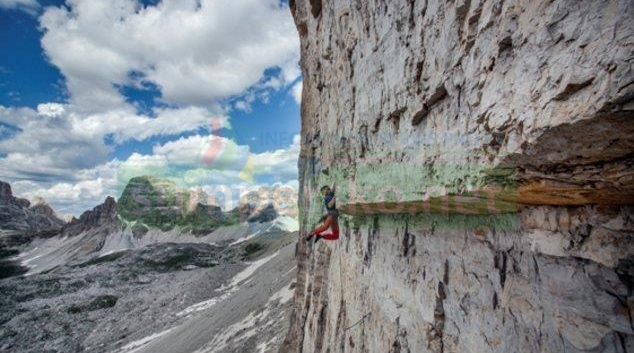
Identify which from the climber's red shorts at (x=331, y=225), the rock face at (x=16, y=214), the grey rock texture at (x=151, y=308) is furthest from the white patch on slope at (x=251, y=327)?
the rock face at (x=16, y=214)

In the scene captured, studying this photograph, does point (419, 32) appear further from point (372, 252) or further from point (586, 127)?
point (372, 252)

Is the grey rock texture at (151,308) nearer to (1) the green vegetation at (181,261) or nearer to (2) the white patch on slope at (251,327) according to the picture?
(2) the white patch on slope at (251,327)

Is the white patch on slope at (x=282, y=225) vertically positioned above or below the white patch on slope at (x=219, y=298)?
above

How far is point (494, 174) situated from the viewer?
363 centimetres

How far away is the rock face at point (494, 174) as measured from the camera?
2.53m

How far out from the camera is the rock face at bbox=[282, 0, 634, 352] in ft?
8.29

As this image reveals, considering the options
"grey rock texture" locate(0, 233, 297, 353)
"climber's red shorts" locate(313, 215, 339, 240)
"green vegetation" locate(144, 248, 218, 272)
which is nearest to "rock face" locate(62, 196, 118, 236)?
"green vegetation" locate(144, 248, 218, 272)

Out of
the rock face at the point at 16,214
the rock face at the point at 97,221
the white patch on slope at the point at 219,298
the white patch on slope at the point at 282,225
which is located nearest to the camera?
the white patch on slope at the point at 219,298

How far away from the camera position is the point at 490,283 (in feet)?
14.4

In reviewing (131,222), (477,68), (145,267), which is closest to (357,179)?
(477,68)

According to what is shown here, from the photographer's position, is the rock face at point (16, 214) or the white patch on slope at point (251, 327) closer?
the white patch on slope at point (251, 327)

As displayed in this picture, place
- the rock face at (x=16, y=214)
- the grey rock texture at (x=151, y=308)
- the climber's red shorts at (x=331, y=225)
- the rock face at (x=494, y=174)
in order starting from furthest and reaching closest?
1. the rock face at (x=16, y=214)
2. the grey rock texture at (x=151, y=308)
3. the climber's red shorts at (x=331, y=225)
4. the rock face at (x=494, y=174)

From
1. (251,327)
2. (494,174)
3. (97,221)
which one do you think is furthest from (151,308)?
(97,221)

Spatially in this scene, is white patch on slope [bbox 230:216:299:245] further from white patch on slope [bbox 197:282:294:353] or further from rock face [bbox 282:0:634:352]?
rock face [bbox 282:0:634:352]
